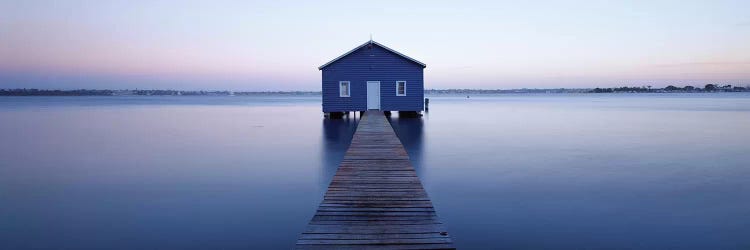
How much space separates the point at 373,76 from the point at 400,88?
1667mm

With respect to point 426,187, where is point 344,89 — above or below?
above

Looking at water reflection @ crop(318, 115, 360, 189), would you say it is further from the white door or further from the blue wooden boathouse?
the white door

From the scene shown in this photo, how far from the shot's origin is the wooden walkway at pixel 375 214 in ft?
15.4

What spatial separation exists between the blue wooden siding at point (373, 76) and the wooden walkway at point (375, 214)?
16.8m

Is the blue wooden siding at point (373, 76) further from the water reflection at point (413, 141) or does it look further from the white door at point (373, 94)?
the water reflection at point (413, 141)

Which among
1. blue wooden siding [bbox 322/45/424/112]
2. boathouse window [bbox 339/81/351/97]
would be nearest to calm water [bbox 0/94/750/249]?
blue wooden siding [bbox 322/45/424/112]

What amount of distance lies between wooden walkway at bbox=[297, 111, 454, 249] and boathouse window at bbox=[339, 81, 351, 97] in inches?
672

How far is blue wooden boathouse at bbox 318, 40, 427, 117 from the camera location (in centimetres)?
2530

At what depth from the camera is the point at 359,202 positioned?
6.11m

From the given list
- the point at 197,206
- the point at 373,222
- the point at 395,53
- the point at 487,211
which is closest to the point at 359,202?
the point at 373,222

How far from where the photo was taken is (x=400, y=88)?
25.9 m

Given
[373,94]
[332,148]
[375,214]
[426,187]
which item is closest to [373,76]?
[373,94]

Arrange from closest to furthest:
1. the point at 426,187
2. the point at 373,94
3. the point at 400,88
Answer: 1. the point at 426,187
2. the point at 373,94
3. the point at 400,88

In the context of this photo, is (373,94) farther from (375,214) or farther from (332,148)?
(375,214)
